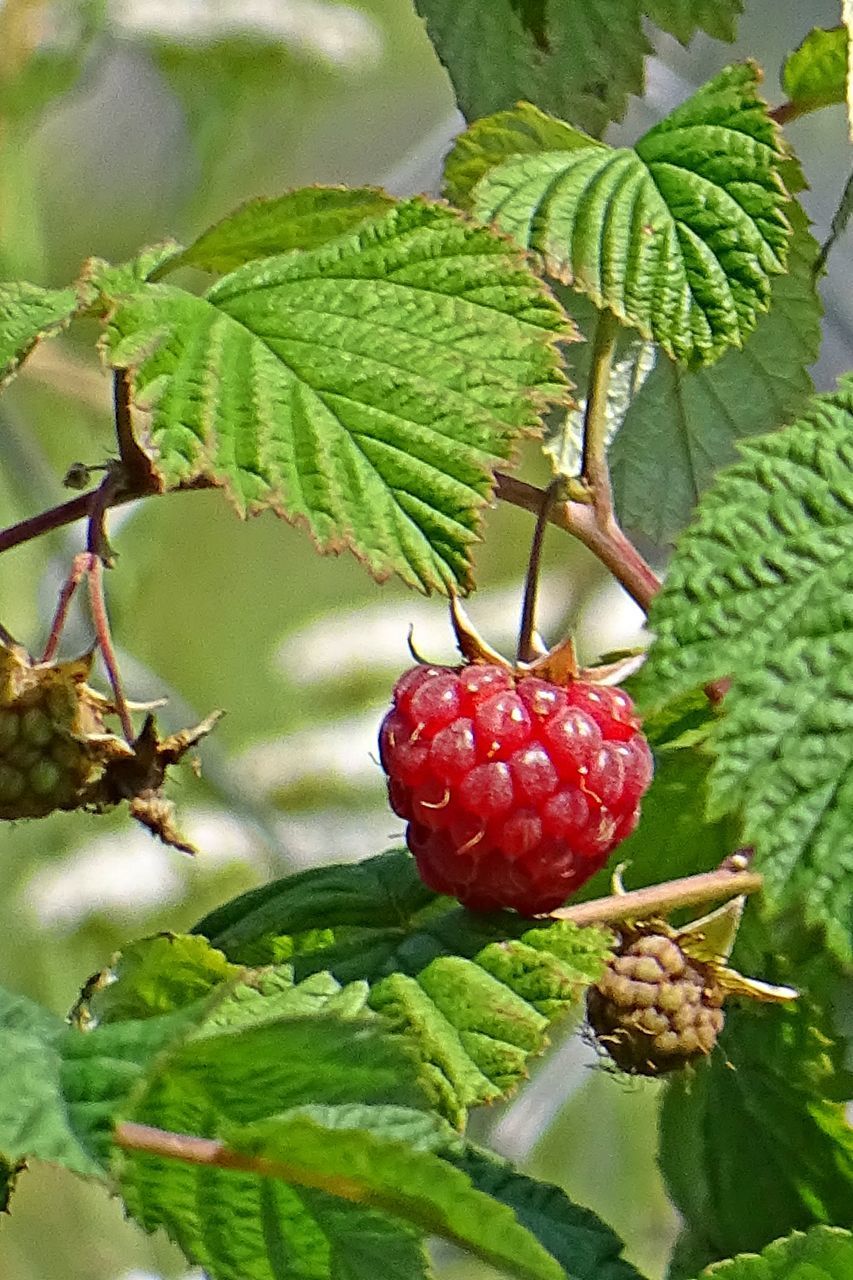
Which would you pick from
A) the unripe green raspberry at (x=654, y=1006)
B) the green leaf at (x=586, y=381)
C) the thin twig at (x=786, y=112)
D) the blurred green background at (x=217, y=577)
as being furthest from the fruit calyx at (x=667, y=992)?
the blurred green background at (x=217, y=577)

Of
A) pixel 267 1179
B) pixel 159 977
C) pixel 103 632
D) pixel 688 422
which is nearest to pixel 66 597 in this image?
pixel 103 632

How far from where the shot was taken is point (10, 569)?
2.31 meters

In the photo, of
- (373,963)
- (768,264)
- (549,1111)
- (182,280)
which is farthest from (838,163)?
(373,963)

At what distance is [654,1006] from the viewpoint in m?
0.57

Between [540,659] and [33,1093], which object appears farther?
[540,659]

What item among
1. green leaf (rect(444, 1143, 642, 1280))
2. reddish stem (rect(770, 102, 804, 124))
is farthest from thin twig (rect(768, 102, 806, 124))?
green leaf (rect(444, 1143, 642, 1280))

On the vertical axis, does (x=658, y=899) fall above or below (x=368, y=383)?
below

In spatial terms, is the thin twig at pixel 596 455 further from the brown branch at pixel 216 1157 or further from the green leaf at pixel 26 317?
the brown branch at pixel 216 1157

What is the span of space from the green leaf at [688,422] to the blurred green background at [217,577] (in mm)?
1047

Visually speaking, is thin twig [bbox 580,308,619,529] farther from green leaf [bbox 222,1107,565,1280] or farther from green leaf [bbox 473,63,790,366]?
green leaf [bbox 222,1107,565,1280]

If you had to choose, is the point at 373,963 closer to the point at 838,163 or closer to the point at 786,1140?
the point at 786,1140

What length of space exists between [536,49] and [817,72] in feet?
0.46

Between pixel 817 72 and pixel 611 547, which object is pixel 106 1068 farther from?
pixel 817 72

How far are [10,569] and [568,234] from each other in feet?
5.98
